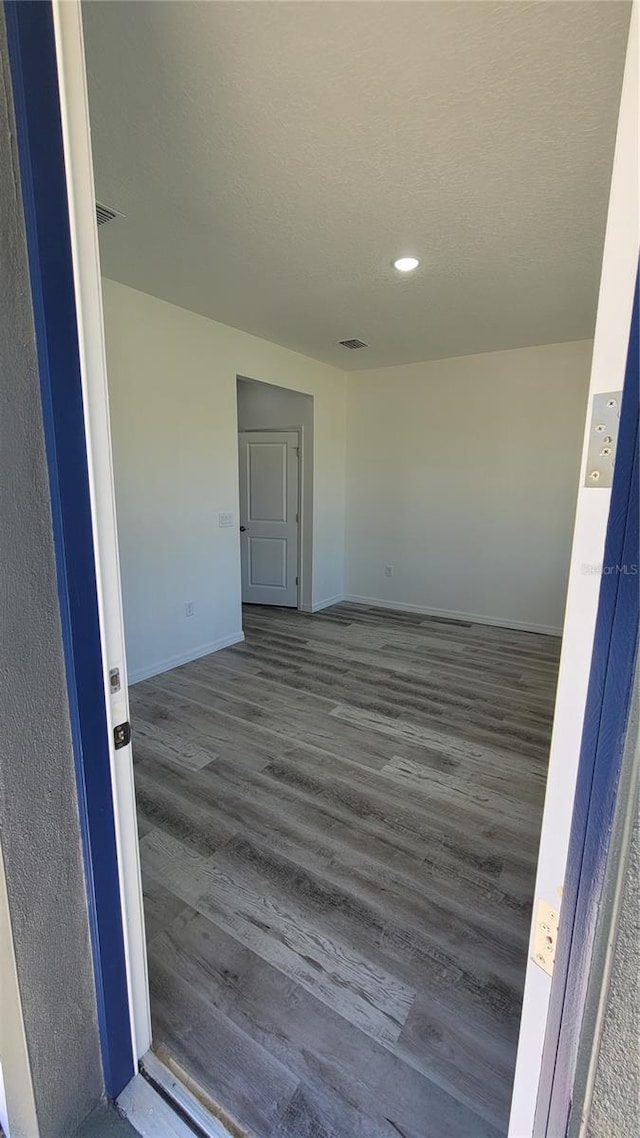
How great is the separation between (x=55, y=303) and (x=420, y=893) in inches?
76.7

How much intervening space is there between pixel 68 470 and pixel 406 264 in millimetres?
2454

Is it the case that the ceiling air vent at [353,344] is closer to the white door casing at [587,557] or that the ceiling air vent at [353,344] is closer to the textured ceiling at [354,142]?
the textured ceiling at [354,142]

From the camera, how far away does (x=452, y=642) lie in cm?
423

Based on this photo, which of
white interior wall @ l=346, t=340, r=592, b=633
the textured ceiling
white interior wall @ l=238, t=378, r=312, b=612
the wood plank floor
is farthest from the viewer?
white interior wall @ l=238, t=378, r=312, b=612

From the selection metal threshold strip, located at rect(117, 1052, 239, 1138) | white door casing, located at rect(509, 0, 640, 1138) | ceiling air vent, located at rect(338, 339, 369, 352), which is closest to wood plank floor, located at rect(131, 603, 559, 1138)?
metal threshold strip, located at rect(117, 1052, 239, 1138)

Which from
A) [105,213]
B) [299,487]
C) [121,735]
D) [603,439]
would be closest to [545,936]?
[603,439]

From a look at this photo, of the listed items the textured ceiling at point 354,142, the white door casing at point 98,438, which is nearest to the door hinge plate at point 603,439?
the white door casing at point 98,438

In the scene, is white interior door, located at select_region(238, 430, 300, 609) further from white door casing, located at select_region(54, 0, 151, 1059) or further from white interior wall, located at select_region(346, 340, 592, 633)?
white door casing, located at select_region(54, 0, 151, 1059)

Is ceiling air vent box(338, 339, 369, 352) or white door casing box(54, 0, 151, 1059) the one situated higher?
ceiling air vent box(338, 339, 369, 352)

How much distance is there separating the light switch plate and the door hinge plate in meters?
0.58

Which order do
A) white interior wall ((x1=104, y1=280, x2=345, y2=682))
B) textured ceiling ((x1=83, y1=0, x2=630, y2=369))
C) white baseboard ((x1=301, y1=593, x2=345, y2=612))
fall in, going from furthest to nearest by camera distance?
white baseboard ((x1=301, y1=593, x2=345, y2=612)) → white interior wall ((x1=104, y1=280, x2=345, y2=682)) → textured ceiling ((x1=83, y1=0, x2=630, y2=369))

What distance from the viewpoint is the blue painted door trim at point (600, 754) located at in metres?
0.49

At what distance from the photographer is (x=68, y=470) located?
0.80 m

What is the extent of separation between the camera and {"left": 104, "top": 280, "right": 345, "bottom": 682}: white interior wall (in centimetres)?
302
